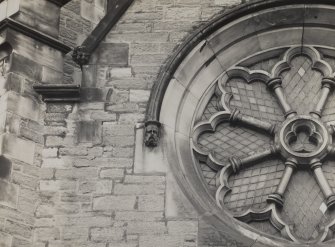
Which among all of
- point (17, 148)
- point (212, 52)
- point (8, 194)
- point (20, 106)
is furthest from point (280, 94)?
point (8, 194)

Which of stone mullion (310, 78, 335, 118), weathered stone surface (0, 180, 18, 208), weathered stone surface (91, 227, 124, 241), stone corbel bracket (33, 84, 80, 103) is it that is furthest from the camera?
stone mullion (310, 78, 335, 118)

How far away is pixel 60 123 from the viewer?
13.9 m

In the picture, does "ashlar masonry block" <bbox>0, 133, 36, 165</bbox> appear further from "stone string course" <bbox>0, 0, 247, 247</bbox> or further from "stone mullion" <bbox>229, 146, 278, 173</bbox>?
"stone mullion" <bbox>229, 146, 278, 173</bbox>

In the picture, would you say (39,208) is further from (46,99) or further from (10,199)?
(46,99)

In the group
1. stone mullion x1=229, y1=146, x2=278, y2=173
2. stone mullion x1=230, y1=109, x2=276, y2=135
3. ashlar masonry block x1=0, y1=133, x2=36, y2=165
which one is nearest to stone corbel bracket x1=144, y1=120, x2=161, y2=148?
Result: stone mullion x1=229, y1=146, x2=278, y2=173

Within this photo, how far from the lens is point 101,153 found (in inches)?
534

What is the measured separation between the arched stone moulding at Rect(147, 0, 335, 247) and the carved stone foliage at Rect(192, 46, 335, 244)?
0.33 ft

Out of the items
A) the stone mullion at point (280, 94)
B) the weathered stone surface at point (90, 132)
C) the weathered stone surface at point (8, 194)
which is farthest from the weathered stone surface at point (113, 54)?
the weathered stone surface at point (8, 194)

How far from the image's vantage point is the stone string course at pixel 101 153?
13.0 metres

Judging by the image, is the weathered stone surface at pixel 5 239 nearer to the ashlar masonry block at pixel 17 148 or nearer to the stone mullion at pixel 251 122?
the ashlar masonry block at pixel 17 148

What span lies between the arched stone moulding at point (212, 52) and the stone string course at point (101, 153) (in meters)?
0.17

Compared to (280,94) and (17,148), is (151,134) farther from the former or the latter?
(280,94)

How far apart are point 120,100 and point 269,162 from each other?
1.60m

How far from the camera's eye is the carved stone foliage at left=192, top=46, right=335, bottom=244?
13.5 meters
